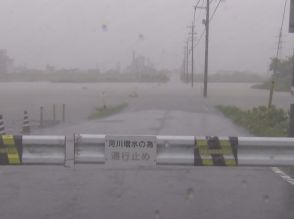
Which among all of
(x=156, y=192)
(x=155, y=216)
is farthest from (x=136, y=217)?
(x=156, y=192)

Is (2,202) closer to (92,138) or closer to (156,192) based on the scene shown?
(92,138)

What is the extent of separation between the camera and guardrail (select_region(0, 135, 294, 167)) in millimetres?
8125

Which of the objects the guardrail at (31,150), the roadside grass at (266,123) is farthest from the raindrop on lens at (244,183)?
the roadside grass at (266,123)

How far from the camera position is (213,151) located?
323 inches

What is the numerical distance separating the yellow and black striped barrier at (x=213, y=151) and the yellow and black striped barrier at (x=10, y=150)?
7.50ft

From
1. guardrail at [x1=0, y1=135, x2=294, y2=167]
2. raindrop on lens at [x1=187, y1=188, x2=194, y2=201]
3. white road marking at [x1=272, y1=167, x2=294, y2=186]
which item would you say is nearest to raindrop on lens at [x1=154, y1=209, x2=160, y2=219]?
guardrail at [x1=0, y1=135, x2=294, y2=167]

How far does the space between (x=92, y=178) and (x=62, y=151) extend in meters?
2.41

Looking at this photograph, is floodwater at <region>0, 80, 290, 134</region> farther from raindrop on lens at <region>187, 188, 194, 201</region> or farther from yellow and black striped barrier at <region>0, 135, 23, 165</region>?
yellow and black striped barrier at <region>0, 135, 23, 165</region>

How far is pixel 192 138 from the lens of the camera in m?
8.26

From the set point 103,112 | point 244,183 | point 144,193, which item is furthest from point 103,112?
point 144,193

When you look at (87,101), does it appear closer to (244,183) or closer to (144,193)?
(244,183)

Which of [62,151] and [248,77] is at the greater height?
[62,151]

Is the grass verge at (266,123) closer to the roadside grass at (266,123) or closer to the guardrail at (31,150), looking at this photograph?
the roadside grass at (266,123)

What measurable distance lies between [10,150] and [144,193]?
7.21ft
